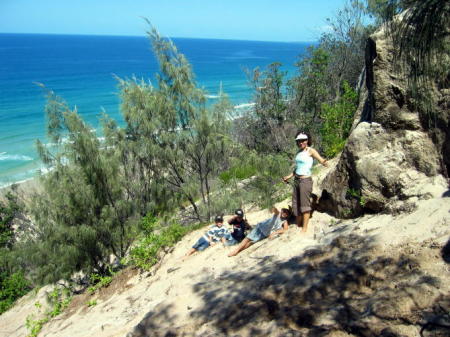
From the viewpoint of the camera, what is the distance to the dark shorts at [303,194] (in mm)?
6078

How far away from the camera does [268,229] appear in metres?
6.76

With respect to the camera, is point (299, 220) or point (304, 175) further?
point (299, 220)

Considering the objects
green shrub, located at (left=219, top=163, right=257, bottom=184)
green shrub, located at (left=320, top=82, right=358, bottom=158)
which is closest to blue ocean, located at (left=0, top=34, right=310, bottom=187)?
green shrub, located at (left=219, top=163, right=257, bottom=184)

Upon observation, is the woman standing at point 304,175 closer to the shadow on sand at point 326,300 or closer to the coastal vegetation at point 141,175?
the shadow on sand at point 326,300

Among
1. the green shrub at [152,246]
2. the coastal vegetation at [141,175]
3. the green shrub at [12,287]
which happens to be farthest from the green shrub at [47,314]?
the green shrub at [12,287]

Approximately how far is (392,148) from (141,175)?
7984mm

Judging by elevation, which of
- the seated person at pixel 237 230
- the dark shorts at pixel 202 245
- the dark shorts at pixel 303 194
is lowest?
the dark shorts at pixel 202 245

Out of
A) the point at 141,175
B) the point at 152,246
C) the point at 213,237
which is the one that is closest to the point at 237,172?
the point at 141,175

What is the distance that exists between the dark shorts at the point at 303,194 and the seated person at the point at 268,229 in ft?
1.55

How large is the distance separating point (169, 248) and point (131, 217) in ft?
6.90

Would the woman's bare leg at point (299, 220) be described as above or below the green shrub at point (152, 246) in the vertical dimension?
above

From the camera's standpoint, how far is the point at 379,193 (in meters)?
5.52

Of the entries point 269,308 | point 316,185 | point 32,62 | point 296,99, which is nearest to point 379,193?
point 316,185

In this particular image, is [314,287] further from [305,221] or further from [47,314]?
[47,314]
